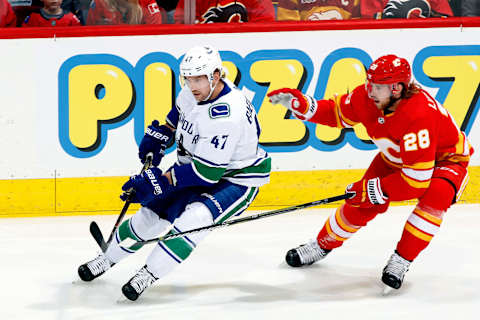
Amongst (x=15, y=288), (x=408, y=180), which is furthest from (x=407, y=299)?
(x=15, y=288)

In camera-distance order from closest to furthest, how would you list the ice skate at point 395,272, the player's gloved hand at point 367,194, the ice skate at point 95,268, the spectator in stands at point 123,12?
the player's gloved hand at point 367,194, the ice skate at point 395,272, the ice skate at point 95,268, the spectator in stands at point 123,12

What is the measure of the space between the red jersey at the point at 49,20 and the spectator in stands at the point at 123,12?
96mm

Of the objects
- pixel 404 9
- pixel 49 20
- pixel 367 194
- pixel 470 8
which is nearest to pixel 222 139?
pixel 367 194

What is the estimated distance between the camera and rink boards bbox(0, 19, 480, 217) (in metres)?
4.98

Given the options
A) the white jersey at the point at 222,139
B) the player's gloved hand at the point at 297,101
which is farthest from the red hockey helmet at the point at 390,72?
the white jersey at the point at 222,139

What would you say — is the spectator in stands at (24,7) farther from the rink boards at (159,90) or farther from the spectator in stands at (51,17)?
the rink boards at (159,90)

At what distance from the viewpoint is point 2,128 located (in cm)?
496

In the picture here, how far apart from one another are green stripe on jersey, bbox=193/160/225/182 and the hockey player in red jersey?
587 millimetres

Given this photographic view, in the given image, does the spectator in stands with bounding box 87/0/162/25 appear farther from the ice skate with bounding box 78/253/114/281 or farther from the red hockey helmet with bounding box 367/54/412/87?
the red hockey helmet with bounding box 367/54/412/87

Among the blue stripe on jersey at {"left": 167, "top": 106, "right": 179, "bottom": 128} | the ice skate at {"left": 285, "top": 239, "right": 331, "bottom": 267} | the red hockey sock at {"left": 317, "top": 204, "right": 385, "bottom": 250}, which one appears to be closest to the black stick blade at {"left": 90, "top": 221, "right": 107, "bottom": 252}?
the blue stripe on jersey at {"left": 167, "top": 106, "right": 179, "bottom": 128}

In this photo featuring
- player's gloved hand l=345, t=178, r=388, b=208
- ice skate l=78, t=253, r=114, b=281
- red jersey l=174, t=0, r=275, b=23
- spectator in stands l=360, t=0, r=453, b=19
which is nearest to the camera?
player's gloved hand l=345, t=178, r=388, b=208

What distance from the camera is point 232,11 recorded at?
204 inches

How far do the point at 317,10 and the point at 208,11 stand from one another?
2.02 ft

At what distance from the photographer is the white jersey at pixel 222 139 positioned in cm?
375
